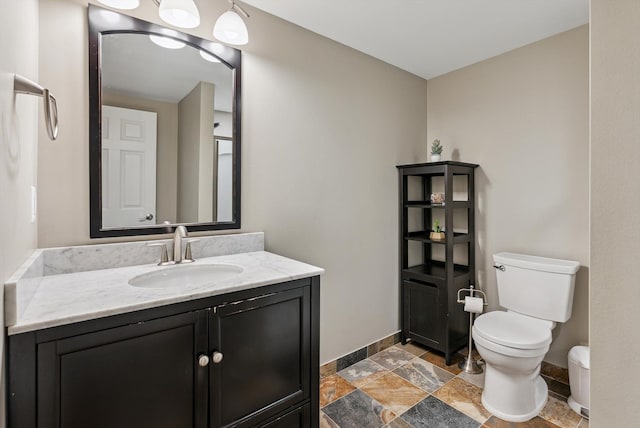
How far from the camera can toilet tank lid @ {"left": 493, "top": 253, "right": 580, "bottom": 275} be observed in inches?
76.1

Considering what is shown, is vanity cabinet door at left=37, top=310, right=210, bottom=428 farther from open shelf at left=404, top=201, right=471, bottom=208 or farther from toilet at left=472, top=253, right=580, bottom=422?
open shelf at left=404, top=201, right=471, bottom=208

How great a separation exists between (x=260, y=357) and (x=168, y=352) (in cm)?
35

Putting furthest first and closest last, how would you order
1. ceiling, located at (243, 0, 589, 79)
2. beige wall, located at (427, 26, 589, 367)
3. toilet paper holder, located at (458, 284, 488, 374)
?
toilet paper holder, located at (458, 284, 488, 374) < beige wall, located at (427, 26, 589, 367) < ceiling, located at (243, 0, 589, 79)

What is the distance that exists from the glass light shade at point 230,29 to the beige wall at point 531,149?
195 cm

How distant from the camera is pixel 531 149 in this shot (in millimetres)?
2270

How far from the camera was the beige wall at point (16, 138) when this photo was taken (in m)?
0.76

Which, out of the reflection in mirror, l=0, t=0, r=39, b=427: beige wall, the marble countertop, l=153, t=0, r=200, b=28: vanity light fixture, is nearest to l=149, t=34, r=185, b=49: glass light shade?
the reflection in mirror

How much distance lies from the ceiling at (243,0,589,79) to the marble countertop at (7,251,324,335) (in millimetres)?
1478

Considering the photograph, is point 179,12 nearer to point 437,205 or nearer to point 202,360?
point 202,360

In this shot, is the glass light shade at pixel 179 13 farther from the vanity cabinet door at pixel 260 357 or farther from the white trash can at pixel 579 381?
the white trash can at pixel 579 381

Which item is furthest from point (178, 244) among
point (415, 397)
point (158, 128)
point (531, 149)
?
point (531, 149)

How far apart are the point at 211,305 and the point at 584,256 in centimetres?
229

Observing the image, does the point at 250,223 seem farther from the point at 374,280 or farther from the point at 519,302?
the point at 519,302

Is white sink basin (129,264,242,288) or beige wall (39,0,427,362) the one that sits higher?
beige wall (39,0,427,362)
